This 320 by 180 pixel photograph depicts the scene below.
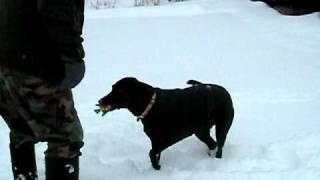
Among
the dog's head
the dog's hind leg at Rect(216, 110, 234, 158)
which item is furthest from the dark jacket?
the dog's hind leg at Rect(216, 110, 234, 158)

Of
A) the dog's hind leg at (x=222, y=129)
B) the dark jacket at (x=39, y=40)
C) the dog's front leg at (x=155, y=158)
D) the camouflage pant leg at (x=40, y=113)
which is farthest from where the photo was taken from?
the dog's hind leg at (x=222, y=129)

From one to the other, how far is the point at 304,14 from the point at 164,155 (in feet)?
15.1

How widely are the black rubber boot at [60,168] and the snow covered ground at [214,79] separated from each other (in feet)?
2.35

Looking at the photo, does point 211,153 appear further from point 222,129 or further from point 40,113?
point 40,113

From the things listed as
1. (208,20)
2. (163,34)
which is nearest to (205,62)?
(163,34)

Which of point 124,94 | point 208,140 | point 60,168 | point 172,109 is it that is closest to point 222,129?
point 208,140

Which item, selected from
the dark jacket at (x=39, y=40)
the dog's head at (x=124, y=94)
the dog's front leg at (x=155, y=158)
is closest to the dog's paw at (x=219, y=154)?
the dog's front leg at (x=155, y=158)

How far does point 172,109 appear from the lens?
123 inches

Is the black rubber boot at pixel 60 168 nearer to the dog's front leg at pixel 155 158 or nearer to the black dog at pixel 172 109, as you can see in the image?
the black dog at pixel 172 109

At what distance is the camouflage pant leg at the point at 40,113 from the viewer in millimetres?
2154

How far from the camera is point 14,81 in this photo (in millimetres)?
2156

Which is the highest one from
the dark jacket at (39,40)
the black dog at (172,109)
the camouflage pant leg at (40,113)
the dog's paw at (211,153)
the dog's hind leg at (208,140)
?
the dark jacket at (39,40)

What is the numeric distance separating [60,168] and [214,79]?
9.46 feet

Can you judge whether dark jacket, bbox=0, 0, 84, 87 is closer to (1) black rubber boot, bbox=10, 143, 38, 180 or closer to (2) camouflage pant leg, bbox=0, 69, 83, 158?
(2) camouflage pant leg, bbox=0, 69, 83, 158
